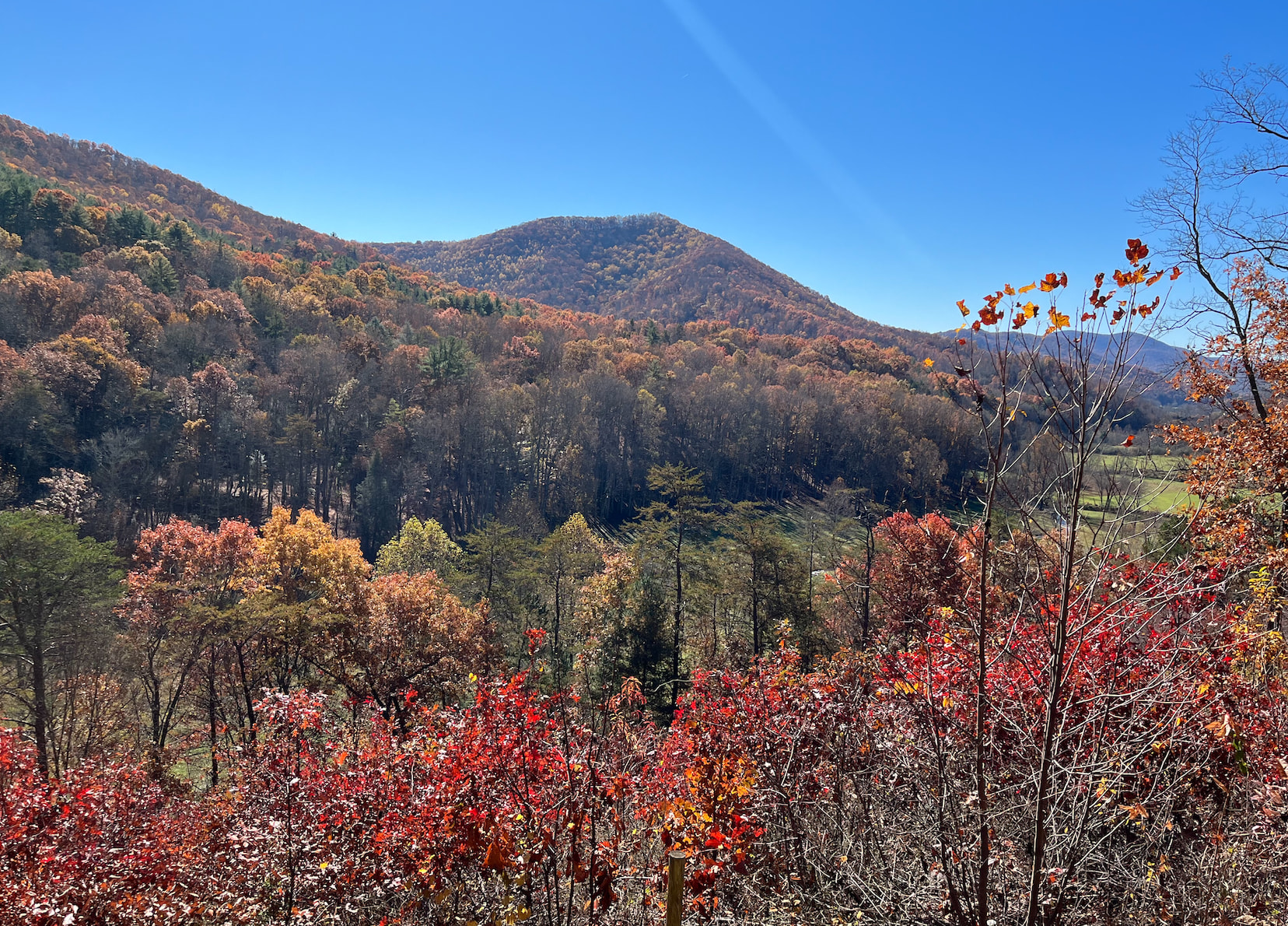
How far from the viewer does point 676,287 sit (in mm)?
172500

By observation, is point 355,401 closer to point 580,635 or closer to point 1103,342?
point 580,635

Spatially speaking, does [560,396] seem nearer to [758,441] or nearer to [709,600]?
[758,441]

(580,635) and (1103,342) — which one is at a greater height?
(1103,342)

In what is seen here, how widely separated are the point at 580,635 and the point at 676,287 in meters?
158

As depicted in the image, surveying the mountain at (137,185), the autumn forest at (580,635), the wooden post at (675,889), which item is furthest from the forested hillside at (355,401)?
the wooden post at (675,889)

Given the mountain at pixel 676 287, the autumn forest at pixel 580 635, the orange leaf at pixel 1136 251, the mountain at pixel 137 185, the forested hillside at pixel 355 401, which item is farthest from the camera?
the mountain at pixel 676 287

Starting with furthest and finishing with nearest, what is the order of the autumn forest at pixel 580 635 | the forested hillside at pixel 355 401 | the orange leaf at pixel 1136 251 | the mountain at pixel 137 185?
the mountain at pixel 137 185, the forested hillside at pixel 355 401, the autumn forest at pixel 580 635, the orange leaf at pixel 1136 251

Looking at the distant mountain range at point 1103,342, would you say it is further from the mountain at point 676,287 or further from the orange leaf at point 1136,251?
the mountain at point 676,287

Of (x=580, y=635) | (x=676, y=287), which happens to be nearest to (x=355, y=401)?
(x=580, y=635)

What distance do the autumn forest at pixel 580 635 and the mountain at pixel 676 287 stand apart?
88440 mm

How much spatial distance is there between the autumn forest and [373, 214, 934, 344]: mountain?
88.4 metres

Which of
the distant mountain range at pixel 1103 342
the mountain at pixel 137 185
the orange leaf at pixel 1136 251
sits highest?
the mountain at pixel 137 185

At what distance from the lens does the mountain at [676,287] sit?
146m

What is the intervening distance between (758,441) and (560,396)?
22233 millimetres
